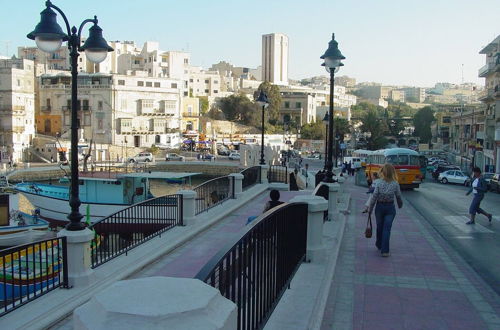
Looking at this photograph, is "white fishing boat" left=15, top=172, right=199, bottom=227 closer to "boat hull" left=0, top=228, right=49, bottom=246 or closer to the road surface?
"boat hull" left=0, top=228, right=49, bottom=246

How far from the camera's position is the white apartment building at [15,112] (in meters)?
61.4

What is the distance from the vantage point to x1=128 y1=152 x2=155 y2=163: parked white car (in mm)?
60237

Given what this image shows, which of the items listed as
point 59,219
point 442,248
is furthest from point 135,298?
point 59,219

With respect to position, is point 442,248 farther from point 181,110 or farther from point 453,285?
point 181,110

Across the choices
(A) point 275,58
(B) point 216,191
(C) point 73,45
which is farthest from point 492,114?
(A) point 275,58

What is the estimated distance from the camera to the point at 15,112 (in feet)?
204

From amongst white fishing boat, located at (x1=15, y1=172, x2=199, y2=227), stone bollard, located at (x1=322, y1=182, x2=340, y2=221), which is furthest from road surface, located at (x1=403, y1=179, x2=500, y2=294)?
white fishing boat, located at (x1=15, y1=172, x2=199, y2=227)

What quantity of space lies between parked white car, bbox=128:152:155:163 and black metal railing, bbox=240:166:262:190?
40.8 meters

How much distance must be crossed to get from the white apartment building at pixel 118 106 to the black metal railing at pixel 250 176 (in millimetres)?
49527

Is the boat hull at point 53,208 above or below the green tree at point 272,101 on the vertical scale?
below

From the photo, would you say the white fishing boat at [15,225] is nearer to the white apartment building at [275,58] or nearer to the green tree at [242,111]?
the green tree at [242,111]

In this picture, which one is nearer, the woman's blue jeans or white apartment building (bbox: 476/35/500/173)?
the woman's blue jeans

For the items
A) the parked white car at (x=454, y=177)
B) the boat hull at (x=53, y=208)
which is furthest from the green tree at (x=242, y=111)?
the boat hull at (x=53, y=208)

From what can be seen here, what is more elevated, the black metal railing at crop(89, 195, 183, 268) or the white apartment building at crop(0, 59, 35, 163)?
the white apartment building at crop(0, 59, 35, 163)
